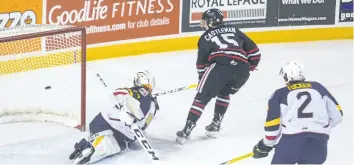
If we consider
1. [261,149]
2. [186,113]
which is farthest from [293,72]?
[186,113]

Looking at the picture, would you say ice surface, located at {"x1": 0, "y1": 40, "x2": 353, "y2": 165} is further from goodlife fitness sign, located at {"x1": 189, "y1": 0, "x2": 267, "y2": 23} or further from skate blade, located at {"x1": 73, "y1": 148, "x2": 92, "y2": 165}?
goodlife fitness sign, located at {"x1": 189, "y1": 0, "x2": 267, "y2": 23}

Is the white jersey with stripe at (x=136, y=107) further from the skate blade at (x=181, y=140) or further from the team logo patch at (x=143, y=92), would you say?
the skate blade at (x=181, y=140)

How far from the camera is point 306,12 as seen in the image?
7746 millimetres

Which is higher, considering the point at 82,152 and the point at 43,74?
the point at 43,74

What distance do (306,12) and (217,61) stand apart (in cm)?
299

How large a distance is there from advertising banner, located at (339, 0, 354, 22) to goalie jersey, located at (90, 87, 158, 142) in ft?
11.8

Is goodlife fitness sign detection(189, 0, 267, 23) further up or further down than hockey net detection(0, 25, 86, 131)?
further up

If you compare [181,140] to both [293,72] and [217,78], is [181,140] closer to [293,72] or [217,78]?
[217,78]

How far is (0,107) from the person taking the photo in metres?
5.44

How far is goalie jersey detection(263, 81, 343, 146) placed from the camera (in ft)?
12.4

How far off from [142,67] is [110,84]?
538 mm

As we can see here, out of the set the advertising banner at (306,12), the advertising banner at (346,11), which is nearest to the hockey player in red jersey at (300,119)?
the advertising banner at (306,12)

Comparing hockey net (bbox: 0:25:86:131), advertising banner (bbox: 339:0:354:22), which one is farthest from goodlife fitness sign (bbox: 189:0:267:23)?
hockey net (bbox: 0:25:86:131)

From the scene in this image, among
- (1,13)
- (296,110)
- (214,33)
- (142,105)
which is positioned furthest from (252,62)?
(1,13)
